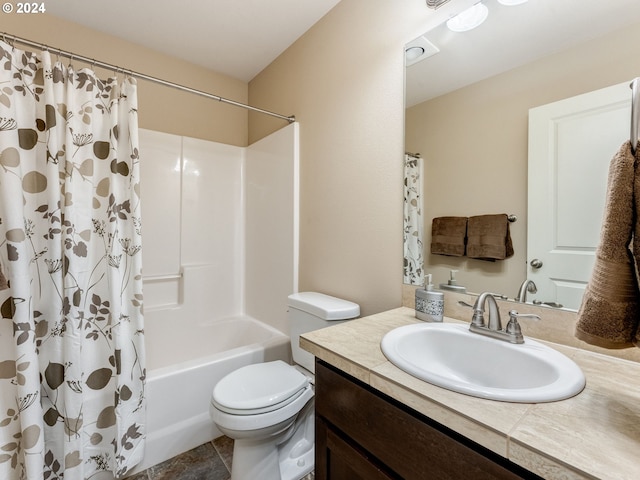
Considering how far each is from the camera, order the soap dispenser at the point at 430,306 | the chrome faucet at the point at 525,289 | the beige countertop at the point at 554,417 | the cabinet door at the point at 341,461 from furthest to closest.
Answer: the soap dispenser at the point at 430,306 < the chrome faucet at the point at 525,289 < the cabinet door at the point at 341,461 < the beige countertop at the point at 554,417

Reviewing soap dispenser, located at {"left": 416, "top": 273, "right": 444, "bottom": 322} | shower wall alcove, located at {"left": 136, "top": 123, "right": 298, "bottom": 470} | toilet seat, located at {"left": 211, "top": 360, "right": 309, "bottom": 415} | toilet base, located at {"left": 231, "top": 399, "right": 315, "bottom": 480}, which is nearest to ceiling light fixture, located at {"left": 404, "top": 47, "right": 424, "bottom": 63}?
shower wall alcove, located at {"left": 136, "top": 123, "right": 298, "bottom": 470}

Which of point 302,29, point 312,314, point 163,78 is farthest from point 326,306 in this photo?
point 163,78

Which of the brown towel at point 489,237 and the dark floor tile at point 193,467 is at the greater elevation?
the brown towel at point 489,237

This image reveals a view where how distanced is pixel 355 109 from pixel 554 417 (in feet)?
4.72

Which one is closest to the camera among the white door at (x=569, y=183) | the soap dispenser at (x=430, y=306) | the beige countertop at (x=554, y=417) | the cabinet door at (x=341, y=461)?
the beige countertop at (x=554, y=417)

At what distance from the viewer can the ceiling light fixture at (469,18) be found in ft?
3.52

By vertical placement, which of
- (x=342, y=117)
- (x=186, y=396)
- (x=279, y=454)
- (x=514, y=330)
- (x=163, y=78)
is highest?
(x=163, y=78)

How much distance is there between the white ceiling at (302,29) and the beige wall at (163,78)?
7 cm

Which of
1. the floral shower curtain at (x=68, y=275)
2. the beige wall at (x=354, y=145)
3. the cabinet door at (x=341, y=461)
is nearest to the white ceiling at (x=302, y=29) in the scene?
the beige wall at (x=354, y=145)

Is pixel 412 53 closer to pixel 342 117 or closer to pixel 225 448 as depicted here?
pixel 342 117

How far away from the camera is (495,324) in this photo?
0.88m

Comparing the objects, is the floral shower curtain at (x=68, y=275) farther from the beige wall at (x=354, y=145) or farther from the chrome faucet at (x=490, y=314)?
the chrome faucet at (x=490, y=314)

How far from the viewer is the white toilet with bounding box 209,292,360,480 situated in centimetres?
115

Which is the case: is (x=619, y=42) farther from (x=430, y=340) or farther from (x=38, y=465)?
(x=38, y=465)
